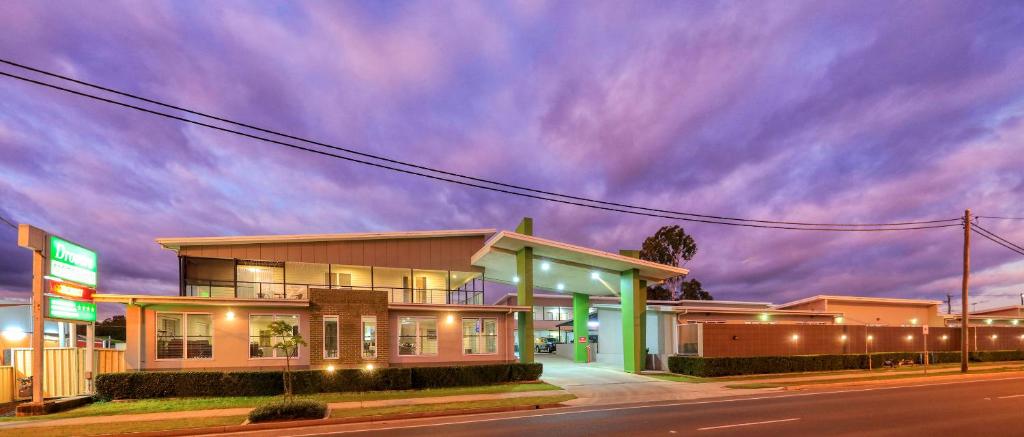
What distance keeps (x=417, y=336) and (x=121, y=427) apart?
1176cm

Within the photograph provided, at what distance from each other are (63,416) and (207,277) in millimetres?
11795

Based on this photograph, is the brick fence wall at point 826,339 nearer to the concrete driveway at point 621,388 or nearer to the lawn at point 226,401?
the concrete driveway at point 621,388

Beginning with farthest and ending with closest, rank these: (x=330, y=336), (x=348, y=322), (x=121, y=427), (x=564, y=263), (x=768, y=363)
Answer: (x=564, y=263)
(x=768, y=363)
(x=348, y=322)
(x=330, y=336)
(x=121, y=427)

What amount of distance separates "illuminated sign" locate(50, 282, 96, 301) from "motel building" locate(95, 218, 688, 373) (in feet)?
2.12

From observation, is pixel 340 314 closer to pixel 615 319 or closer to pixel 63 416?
pixel 63 416

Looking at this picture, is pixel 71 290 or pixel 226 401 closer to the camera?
pixel 71 290

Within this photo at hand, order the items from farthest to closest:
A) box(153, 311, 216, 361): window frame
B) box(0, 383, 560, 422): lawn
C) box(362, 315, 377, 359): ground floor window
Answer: box(362, 315, 377, 359): ground floor window < box(153, 311, 216, 361): window frame < box(0, 383, 560, 422): lawn

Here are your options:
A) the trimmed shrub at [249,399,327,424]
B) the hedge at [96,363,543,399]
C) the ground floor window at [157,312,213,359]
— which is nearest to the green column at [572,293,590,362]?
the hedge at [96,363,543,399]

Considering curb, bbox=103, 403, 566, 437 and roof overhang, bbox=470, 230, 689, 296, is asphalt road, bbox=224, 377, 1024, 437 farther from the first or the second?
roof overhang, bbox=470, 230, 689, 296

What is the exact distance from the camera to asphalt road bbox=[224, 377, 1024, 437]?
12594 mm

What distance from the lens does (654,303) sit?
1318 inches

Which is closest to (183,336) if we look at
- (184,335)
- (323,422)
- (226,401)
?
(184,335)

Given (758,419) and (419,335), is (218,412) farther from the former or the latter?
(758,419)

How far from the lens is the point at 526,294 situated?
2662 centimetres
